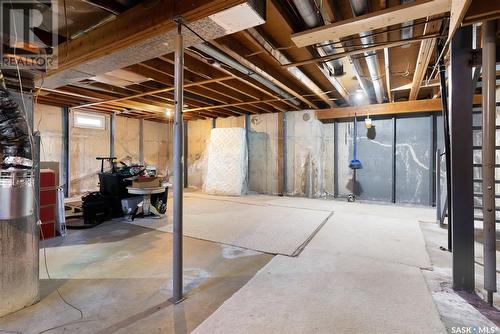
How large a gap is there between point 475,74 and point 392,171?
160 inches

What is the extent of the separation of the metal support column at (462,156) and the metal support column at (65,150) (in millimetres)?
7602

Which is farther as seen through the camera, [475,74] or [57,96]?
[57,96]

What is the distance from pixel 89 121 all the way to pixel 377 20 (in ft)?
23.6

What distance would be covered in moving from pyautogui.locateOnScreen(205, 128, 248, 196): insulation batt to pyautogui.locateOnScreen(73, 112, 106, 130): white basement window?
3194mm

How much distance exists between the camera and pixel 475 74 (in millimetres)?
2074

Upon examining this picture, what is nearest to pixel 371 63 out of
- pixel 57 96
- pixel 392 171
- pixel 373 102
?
pixel 373 102

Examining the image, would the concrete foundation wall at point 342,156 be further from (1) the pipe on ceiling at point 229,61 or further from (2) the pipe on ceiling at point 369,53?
(1) the pipe on ceiling at point 229,61

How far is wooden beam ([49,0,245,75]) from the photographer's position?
1.74m

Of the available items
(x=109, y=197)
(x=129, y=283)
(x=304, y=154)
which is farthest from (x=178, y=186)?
(x=304, y=154)

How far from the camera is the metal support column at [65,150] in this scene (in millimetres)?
6273

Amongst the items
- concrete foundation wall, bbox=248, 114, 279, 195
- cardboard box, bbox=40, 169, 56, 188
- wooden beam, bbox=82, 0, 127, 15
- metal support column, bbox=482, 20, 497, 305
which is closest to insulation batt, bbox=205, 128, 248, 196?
concrete foundation wall, bbox=248, 114, 279, 195

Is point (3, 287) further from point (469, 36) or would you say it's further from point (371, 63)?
point (371, 63)

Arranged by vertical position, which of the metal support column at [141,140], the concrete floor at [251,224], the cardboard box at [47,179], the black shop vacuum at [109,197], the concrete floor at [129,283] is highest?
the metal support column at [141,140]

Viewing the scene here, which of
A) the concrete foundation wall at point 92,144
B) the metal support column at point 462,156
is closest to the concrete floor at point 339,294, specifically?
the metal support column at point 462,156
